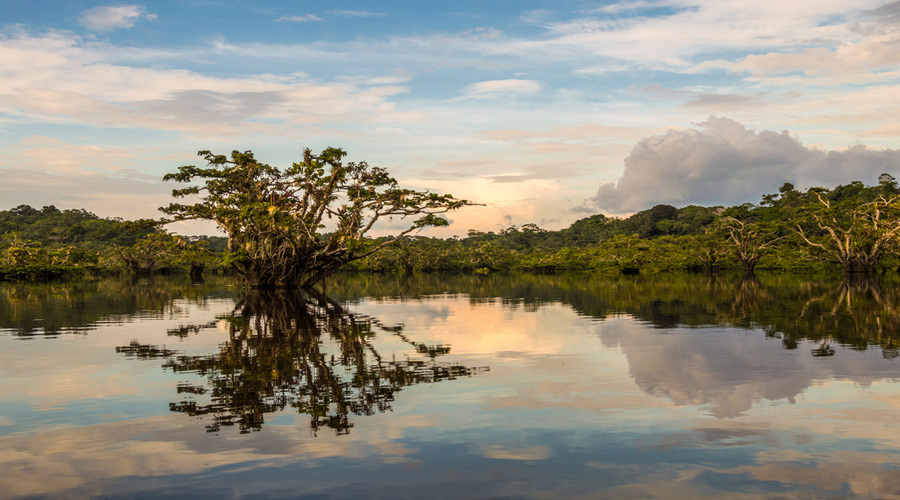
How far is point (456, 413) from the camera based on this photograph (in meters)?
8.45

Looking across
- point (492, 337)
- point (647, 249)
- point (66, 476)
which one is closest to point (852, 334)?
point (492, 337)

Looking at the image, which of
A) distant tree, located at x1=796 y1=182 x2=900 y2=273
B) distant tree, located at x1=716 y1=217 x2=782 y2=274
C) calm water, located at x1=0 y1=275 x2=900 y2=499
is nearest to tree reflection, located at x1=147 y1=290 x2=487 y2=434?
calm water, located at x1=0 y1=275 x2=900 y2=499

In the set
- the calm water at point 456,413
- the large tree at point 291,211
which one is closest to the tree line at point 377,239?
the large tree at point 291,211

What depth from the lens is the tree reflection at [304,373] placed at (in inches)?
341

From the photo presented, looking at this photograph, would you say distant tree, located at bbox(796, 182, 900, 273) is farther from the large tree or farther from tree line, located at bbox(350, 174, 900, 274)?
the large tree

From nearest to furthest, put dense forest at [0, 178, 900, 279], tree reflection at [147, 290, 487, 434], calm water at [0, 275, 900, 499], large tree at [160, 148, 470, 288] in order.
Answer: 1. calm water at [0, 275, 900, 499]
2. tree reflection at [147, 290, 487, 434]
3. large tree at [160, 148, 470, 288]
4. dense forest at [0, 178, 900, 279]

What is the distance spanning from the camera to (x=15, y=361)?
42.8 ft

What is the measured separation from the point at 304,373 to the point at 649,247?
68.0 metres

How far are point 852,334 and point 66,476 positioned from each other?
16.1m

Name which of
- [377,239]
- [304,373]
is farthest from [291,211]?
[304,373]

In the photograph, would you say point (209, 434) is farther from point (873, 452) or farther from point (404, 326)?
point (404, 326)

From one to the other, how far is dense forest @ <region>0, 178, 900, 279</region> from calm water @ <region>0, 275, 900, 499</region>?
24.7m

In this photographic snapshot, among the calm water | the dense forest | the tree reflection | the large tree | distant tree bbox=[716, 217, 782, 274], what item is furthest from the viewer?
distant tree bbox=[716, 217, 782, 274]

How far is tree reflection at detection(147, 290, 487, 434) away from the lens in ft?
28.4
